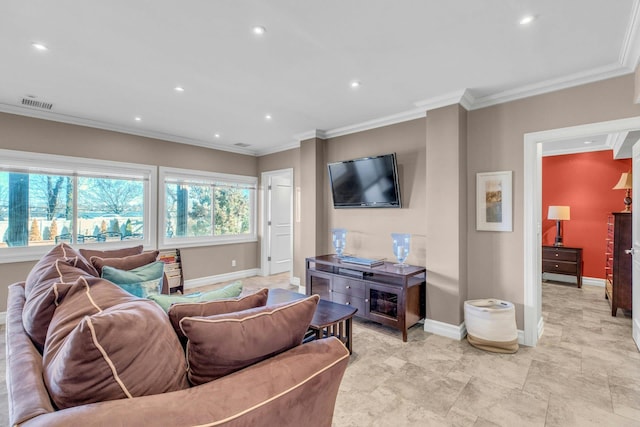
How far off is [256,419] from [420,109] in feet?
11.1

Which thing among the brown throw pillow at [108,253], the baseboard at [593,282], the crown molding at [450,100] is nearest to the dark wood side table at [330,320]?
the brown throw pillow at [108,253]

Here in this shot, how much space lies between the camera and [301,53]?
2391mm

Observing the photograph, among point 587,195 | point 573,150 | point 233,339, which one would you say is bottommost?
point 233,339

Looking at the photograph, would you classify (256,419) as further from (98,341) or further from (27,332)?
(27,332)

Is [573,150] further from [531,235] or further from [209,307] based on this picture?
[209,307]

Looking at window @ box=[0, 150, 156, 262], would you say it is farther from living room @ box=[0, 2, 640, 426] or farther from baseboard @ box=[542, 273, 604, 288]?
baseboard @ box=[542, 273, 604, 288]

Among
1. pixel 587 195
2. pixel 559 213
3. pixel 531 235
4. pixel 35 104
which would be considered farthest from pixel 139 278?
pixel 587 195

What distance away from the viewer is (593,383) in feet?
7.58

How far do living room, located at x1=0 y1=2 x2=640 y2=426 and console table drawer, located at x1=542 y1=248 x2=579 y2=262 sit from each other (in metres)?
2.83

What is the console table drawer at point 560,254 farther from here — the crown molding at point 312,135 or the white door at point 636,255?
the crown molding at point 312,135

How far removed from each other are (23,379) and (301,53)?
2373 mm

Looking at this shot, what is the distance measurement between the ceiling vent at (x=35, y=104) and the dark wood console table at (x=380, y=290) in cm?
357

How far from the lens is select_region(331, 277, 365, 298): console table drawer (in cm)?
342

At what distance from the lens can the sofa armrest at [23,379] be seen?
2.52 ft
